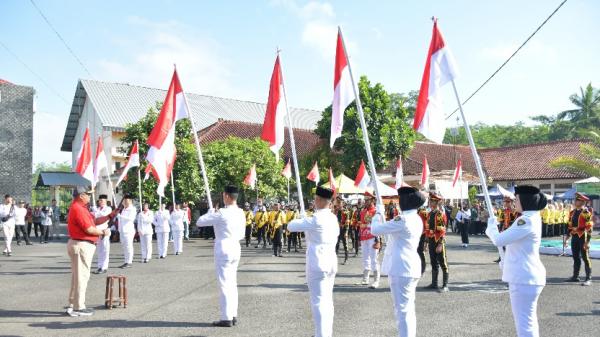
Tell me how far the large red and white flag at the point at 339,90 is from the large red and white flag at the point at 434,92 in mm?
1086

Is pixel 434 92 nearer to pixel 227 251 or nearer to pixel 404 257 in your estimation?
pixel 404 257

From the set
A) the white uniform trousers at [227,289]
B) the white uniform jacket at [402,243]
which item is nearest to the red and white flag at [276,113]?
the white uniform trousers at [227,289]

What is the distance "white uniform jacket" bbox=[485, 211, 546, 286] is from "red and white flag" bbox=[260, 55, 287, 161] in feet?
12.5

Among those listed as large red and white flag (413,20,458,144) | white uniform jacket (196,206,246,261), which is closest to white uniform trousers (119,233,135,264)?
white uniform jacket (196,206,246,261)

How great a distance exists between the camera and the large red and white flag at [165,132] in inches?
341

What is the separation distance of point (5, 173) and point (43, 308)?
32066 mm

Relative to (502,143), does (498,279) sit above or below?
below

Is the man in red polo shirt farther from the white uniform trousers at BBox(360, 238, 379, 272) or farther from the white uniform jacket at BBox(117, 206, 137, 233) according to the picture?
the white uniform jacket at BBox(117, 206, 137, 233)

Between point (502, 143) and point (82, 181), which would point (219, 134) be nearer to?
point (82, 181)

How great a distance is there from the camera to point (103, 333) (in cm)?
716

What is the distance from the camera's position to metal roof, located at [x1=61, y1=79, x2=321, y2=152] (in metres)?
42.2

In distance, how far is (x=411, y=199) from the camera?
6023 mm

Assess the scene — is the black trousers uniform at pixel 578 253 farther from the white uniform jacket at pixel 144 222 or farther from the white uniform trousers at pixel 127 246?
the white uniform jacket at pixel 144 222

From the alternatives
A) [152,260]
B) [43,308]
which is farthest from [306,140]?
[43,308]
